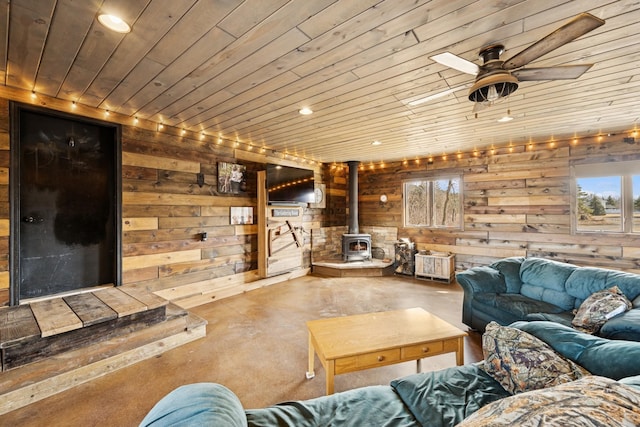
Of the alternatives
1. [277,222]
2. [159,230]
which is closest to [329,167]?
[277,222]

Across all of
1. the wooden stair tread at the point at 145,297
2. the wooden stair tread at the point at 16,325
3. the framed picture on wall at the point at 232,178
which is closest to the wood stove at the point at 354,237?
the framed picture on wall at the point at 232,178

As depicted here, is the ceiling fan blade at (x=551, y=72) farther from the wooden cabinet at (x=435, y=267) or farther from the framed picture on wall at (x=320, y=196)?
the framed picture on wall at (x=320, y=196)

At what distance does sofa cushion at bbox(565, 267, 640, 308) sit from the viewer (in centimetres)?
225

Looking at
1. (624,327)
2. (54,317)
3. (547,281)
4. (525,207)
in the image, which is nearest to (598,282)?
(547,281)

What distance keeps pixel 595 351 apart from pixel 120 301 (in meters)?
3.78

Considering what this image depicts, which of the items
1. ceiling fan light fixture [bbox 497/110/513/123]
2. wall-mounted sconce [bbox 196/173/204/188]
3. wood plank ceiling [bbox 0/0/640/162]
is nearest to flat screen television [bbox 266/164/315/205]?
wall-mounted sconce [bbox 196/173/204/188]

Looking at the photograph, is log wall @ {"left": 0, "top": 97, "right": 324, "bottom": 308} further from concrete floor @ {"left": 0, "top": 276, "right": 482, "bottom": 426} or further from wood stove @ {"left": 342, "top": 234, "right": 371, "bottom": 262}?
wood stove @ {"left": 342, "top": 234, "right": 371, "bottom": 262}

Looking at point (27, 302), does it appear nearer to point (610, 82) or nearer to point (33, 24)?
point (33, 24)

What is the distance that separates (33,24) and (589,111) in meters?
5.31

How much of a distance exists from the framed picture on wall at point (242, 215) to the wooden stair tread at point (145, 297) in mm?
1711

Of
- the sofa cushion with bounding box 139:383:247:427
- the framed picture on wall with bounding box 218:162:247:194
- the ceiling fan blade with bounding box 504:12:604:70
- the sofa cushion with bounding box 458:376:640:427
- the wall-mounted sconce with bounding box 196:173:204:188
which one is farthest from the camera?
the framed picture on wall with bounding box 218:162:247:194

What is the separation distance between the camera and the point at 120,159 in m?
3.38

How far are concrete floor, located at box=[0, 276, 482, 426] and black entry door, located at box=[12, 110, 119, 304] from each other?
4.78 ft

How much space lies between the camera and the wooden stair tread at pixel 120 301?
2.63 metres
